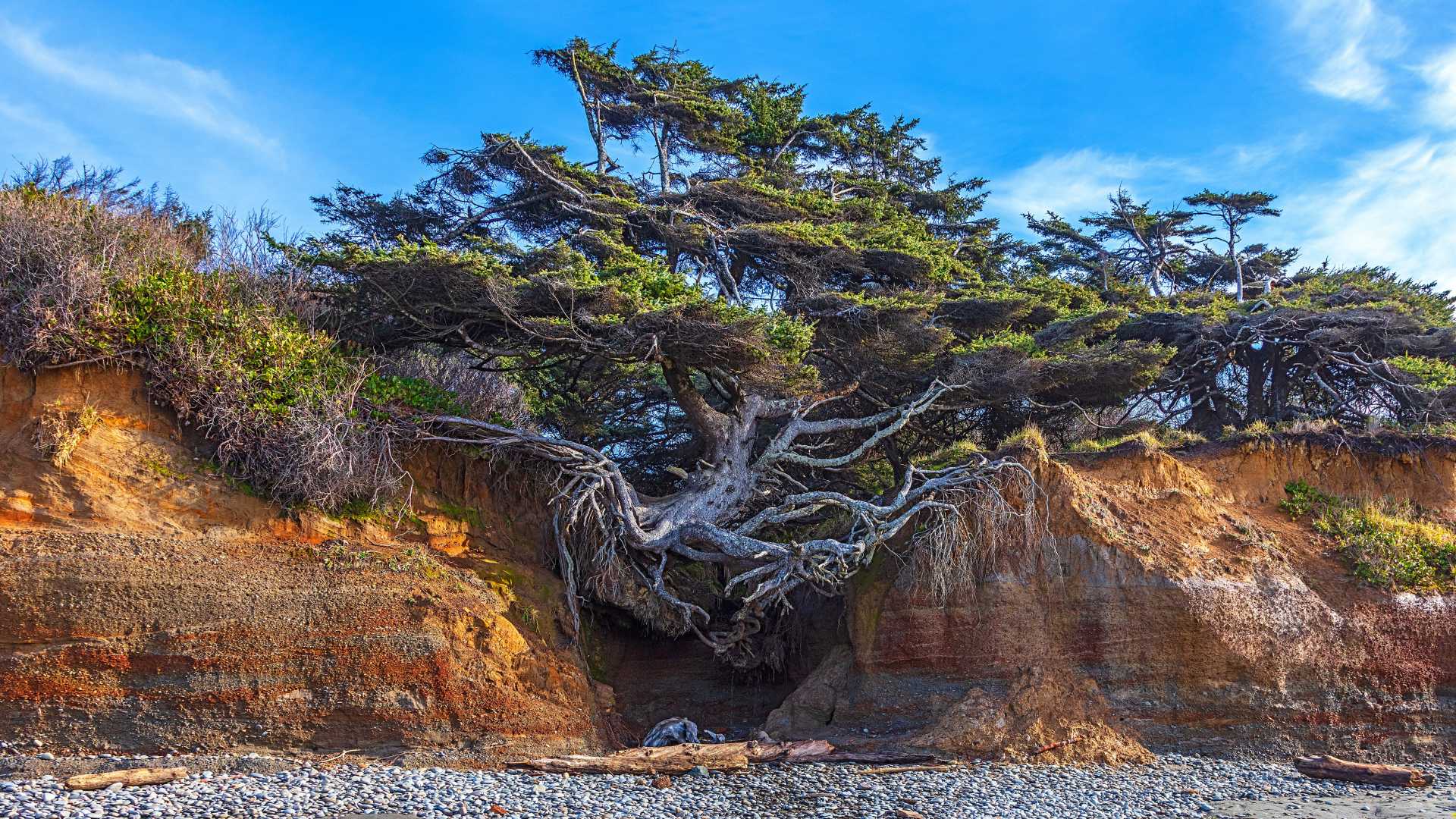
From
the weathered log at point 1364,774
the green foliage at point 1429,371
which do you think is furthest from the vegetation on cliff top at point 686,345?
the weathered log at point 1364,774

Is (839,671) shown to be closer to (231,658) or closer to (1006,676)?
(1006,676)

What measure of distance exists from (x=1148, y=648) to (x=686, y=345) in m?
7.60

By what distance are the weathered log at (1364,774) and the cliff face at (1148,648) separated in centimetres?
74

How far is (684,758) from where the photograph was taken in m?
11.3

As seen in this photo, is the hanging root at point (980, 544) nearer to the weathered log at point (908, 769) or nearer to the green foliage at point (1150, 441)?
the green foliage at point (1150, 441)

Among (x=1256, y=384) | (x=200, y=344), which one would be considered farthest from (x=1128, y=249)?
(x=200, y=344)

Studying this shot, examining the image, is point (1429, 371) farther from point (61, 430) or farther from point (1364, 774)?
point (61, 430)

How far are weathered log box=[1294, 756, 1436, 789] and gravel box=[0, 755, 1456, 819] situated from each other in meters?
0.18

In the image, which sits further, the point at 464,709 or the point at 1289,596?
the point at 1289,596

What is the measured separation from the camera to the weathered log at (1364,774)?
11172 mm

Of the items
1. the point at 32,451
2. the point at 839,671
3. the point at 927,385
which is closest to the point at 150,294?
the point at 32,451

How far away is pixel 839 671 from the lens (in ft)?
46.3

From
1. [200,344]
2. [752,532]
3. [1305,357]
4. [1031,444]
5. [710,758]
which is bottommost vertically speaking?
[710,758]

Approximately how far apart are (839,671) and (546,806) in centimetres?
585
